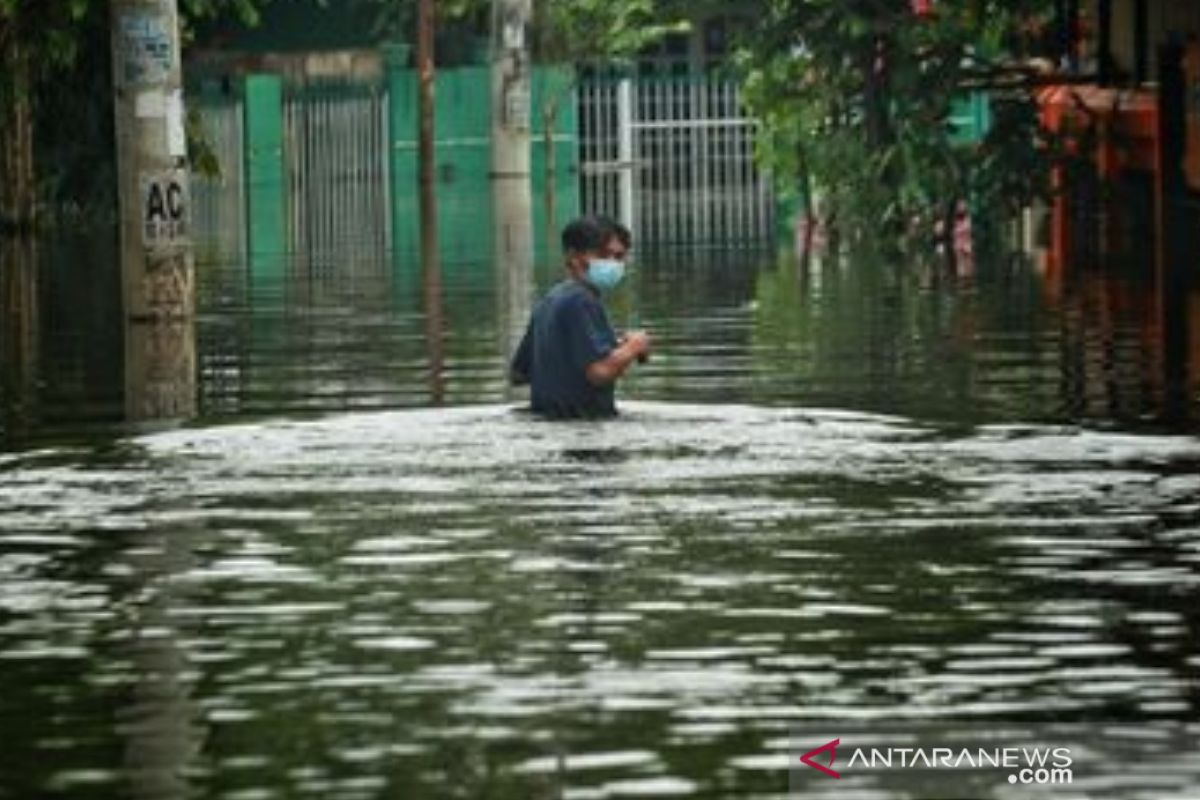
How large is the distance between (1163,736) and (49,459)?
10.4m

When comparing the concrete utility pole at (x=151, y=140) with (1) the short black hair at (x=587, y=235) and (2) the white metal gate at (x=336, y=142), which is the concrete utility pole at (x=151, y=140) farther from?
(2) the white metal gate at (x=336, y=142)

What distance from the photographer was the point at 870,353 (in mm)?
28906

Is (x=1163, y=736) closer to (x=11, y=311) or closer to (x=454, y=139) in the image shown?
(x=11, y=311)

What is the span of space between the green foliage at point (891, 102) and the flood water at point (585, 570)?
13.1 metres

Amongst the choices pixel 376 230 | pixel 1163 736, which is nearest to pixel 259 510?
pixel 1163 736

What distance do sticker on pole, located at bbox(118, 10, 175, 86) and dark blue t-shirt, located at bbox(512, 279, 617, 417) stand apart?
9.53 metres

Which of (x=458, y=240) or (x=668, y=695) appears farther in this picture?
(x=458, y=240)

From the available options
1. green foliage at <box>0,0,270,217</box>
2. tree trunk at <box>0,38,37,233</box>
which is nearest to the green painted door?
green foliage at <box>0,0,270,217</box>

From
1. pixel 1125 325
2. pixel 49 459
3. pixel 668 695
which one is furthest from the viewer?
pixel 1125 325

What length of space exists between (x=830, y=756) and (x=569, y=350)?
34.2 ft

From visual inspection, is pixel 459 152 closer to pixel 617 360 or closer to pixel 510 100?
pixel 510 100

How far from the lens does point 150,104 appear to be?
31.0 meters

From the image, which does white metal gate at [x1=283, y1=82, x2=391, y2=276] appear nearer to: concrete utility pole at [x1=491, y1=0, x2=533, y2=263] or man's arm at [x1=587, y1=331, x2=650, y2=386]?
concrete utility pole at [x1=491, y1=0, x2=533, y2=263]

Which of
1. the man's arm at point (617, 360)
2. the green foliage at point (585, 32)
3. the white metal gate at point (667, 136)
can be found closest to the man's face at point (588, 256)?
the man's arm at point (617, 360)
